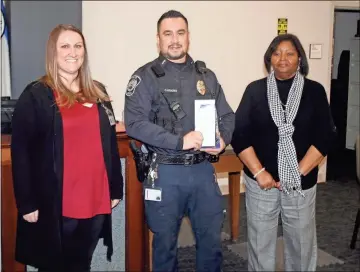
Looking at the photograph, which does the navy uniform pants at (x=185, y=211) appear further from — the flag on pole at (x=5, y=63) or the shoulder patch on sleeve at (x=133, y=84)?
the flag on pole at (x=5, y=63)

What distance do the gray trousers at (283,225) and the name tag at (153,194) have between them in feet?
1.84

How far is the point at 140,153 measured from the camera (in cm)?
238

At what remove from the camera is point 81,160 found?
2121 millimetres

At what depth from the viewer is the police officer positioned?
7.43 feet

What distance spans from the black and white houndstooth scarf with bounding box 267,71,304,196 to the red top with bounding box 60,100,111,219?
91 centimetres

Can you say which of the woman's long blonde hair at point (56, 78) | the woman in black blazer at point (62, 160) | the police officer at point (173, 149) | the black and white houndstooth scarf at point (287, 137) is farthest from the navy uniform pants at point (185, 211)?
the woman's long blonde hair at point (56, 78)

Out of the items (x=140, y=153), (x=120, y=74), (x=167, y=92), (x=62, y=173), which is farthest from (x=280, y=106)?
(x=120, y=74)

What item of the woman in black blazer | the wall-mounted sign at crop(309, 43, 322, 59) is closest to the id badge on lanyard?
the woman in black blazer

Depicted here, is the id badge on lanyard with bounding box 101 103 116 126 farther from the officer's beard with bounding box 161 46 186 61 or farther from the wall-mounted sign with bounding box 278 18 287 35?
the wall-mounted sign with bounding box 278 18 287 35

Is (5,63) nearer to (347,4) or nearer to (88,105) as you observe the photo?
(88,105)

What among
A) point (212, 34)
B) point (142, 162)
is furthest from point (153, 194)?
point (212, 34)

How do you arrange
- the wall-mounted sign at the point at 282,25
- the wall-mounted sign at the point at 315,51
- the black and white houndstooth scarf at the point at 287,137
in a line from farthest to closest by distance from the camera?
the wall-mounted sign at the point at 315,51
the wall-mounted sign at the point at 282,25
the black and white houndstooth scarf at the point at 287,137

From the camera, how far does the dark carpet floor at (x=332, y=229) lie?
3320mm

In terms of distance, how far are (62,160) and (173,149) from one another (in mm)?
500
